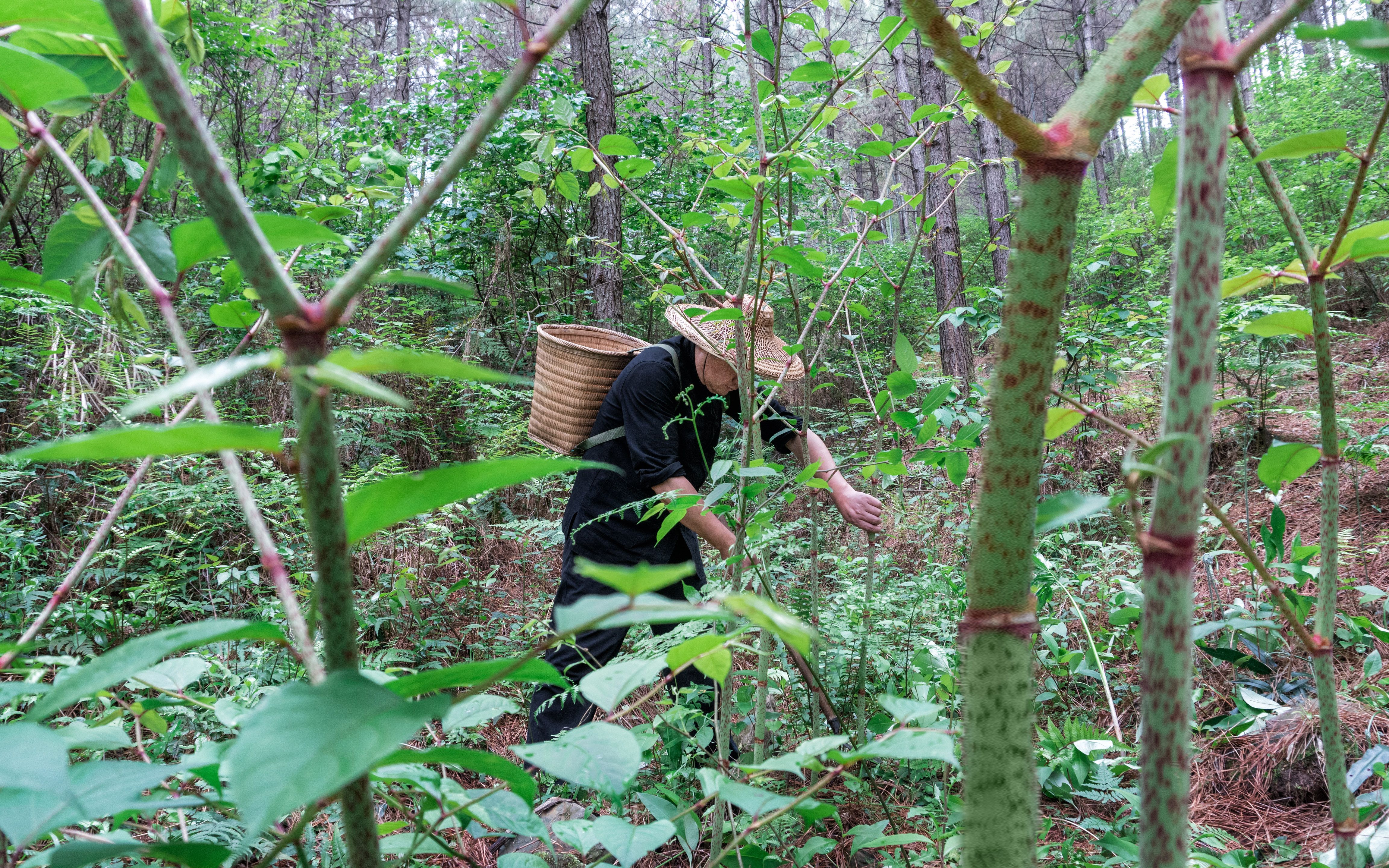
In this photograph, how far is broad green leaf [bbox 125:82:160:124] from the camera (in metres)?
0.72

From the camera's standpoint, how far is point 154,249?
74 centimetres

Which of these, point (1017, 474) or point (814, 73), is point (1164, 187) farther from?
point (814, 73)

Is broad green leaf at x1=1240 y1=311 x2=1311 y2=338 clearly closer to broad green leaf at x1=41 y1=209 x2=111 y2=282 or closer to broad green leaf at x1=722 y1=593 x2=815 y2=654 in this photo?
broad green leaf at x1=722 y1=593 x2=815 y2=654

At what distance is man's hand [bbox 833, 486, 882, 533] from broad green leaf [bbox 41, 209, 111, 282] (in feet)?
6.86

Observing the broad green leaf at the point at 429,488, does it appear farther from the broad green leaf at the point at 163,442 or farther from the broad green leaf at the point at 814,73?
the broad green leaf at the point at 814,73

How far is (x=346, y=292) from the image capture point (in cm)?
39

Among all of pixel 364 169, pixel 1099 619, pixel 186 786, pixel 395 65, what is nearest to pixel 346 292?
pixel 364 169

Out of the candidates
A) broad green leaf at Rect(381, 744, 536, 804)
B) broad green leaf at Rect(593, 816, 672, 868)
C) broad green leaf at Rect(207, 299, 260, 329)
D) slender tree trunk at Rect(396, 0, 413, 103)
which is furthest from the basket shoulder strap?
slender tree trunk at Rect(396, 0, 413, 103)

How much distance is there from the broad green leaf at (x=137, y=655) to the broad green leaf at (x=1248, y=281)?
942mm

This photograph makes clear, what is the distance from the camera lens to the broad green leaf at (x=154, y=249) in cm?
74

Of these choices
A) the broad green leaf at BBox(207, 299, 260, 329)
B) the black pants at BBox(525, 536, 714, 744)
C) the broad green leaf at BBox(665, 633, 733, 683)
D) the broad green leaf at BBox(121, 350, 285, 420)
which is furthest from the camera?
the black pants at BBox(525, 536, 714, 744)

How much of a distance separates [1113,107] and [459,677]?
Result: 1.81 feet

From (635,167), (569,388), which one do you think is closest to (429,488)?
(635,167)

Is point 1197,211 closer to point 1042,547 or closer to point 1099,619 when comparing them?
point 1099,619
